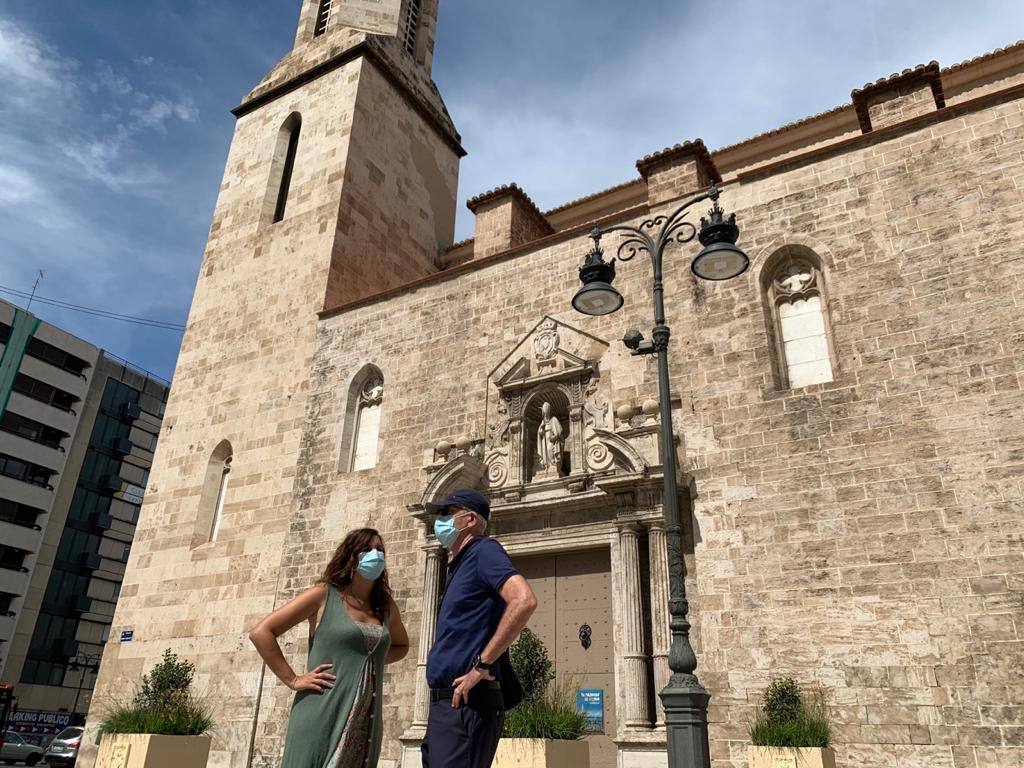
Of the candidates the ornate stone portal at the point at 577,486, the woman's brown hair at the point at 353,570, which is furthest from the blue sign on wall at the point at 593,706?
the woman's brown hair at the point at 353,570

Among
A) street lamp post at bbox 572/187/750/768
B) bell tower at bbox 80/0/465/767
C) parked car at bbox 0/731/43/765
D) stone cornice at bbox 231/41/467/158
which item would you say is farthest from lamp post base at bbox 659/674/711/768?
parked car at bbox 0/731/43/765

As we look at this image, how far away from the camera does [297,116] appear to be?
18.3 m

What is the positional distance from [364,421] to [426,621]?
13.4 ft

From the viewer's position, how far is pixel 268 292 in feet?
52.5

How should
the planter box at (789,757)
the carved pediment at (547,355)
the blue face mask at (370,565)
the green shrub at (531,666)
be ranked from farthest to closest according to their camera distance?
the carved pediment at (547,355)
the green shrub at (531,666)
the planter box at (789,757)
the blue face mask at (370,565)

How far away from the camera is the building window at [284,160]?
17.5m

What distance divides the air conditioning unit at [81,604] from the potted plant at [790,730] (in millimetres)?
41110

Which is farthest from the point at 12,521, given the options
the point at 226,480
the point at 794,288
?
the point at 794,288

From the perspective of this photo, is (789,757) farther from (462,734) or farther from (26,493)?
(26,493)

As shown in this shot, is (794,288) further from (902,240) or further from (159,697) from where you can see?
(159,697)

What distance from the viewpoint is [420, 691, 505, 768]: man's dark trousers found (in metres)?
3.00

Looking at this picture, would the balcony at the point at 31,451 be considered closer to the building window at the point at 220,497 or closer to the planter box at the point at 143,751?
the building window at the point at 220,497

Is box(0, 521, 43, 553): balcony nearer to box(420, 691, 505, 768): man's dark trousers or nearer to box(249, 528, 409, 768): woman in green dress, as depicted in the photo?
box(249, 528, 409, 768): woman in green dress

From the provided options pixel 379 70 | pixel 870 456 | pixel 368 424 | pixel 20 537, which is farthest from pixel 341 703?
pixel 20 537
